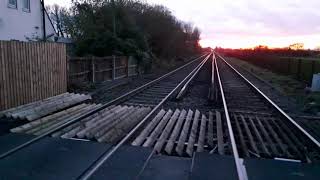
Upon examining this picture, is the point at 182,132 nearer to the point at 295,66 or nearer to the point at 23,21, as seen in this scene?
the point at 23,21

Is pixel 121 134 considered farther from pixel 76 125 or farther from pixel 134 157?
pixel 134 157

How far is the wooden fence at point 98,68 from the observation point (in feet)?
56.7

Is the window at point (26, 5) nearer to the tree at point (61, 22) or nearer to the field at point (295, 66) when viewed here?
the tree at point (61, 22)

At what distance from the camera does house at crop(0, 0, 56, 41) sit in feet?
73.7

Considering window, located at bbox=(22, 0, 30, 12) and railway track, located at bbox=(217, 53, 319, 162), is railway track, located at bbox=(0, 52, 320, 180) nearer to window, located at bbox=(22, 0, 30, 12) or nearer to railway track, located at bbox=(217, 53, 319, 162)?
railway track, located at bbox=(217, 53, 319, 162)

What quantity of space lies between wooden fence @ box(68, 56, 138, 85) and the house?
17.8 ft

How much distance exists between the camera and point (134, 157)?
672 cm

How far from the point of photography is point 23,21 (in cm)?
2452

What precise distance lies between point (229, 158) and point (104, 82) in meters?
14.6

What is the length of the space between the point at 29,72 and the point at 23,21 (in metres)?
14.2

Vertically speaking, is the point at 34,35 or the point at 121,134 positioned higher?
the point at 34,35

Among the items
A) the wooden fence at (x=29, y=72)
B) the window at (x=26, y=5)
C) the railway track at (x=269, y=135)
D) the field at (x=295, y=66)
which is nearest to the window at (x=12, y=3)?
the window at (x=26, y=5)

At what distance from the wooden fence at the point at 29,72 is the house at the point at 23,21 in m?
9.98

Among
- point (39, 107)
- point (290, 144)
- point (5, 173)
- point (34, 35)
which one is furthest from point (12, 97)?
point (34, 35)
